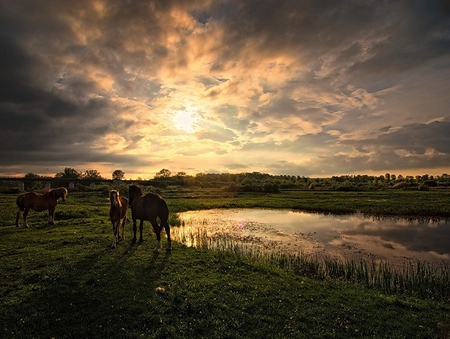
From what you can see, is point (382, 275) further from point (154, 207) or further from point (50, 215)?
point (50, 215)

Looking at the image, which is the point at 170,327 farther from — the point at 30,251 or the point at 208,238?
the point at 208,238

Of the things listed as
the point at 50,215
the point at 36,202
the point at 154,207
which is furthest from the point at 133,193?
the point at 50,215

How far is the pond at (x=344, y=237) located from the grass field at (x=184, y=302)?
677 cm

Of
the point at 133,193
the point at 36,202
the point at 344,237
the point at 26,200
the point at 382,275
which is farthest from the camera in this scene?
the point at 344,237

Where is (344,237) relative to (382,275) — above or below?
below

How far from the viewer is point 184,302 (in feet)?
25.4

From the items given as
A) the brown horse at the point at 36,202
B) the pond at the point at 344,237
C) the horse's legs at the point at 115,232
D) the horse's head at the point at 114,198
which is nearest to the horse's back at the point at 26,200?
the brown horse at the point at 36,202

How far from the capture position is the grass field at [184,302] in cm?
656

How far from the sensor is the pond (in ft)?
56.0

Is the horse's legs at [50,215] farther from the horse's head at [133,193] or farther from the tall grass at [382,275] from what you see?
the tall grass at [382,275]

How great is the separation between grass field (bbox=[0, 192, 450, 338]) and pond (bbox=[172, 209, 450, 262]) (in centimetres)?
677

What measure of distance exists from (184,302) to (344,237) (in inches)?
712

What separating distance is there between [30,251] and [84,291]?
6.52 meters

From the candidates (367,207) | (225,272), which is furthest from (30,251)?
(367,207)
